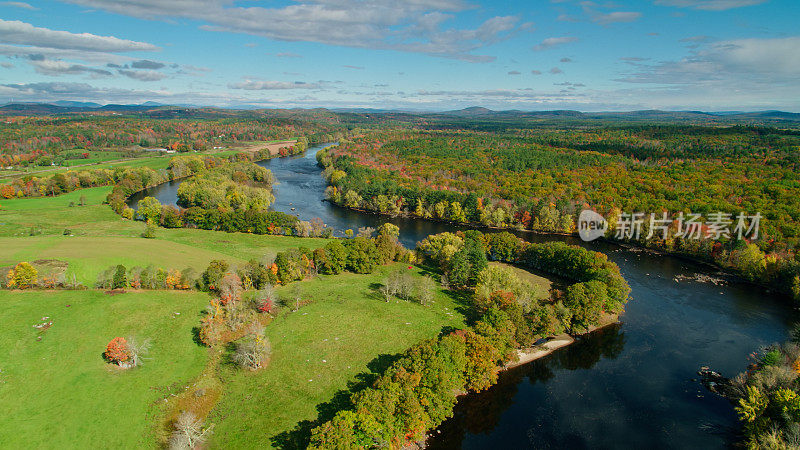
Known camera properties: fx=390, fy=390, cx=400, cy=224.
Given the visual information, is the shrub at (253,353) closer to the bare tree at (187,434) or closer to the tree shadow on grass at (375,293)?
the bare tree at (187,434)

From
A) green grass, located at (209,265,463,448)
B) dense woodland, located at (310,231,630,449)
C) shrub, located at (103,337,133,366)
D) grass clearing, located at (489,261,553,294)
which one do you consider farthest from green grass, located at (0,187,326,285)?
grass clearing, located at (489,261,553,294)

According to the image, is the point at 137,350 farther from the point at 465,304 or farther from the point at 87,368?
the point at 465,304

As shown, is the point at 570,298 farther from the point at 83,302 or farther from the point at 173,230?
the point at 173,230

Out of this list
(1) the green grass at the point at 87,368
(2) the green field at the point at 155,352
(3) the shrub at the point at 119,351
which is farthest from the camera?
(3) the shrub at the point at 119,351

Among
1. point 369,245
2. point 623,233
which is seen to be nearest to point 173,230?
point 369,245

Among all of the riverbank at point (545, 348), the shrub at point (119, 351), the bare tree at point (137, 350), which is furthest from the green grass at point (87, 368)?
the riverbank at point (545, 348)

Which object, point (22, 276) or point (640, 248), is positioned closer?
point (22, 276)

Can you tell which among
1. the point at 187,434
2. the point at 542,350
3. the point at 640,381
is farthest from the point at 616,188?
the point at 187,434
